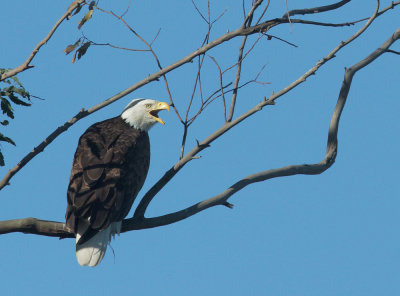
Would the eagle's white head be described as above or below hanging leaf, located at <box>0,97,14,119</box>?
above

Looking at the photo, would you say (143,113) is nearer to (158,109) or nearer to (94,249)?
(158,109)

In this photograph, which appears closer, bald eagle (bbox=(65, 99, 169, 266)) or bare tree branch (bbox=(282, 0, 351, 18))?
bare tree branch (bbox=(282, 0, 351, 18))

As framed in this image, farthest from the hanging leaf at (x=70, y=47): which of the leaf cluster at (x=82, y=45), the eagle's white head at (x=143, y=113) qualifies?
the eagle's white head at (x=143, y=113)

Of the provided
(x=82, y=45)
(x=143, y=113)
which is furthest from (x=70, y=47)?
(x=143, y=113)

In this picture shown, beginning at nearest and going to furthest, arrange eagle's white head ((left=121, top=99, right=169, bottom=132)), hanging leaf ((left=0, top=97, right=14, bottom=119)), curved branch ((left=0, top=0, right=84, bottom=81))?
curved branch ((left=0, top=0, right=84, bottom=81))
hanging leaf ((left=0, top=97, right=14, bottom=119))
eagle's white head ((left=121, top=99, right=169, bottom=132))

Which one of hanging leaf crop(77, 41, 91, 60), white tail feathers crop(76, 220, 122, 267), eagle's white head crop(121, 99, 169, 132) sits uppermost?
eagle's white head crop(121, 99, 169, 132)

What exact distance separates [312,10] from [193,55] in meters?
1.10

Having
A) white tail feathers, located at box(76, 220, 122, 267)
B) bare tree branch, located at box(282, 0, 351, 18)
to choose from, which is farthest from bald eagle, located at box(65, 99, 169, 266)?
bare tree branch, located at box(282, 0, 351, 18)

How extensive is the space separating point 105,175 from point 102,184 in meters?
0.13

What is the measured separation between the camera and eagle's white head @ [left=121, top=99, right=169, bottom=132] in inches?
275

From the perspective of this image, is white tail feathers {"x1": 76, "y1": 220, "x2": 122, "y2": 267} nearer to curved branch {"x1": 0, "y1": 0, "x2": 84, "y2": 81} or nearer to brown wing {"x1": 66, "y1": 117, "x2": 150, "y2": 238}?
brown wing {"x1": 66, "y1": 117, "x2": 150, "y2": 238}

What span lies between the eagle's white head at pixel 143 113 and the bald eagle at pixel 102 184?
0.30 metres

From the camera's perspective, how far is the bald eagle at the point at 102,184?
5.41 meters

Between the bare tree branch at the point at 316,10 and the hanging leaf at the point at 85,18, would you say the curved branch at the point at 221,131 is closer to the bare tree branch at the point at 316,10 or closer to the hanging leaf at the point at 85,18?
the bare tree branch at the point at 316,10
